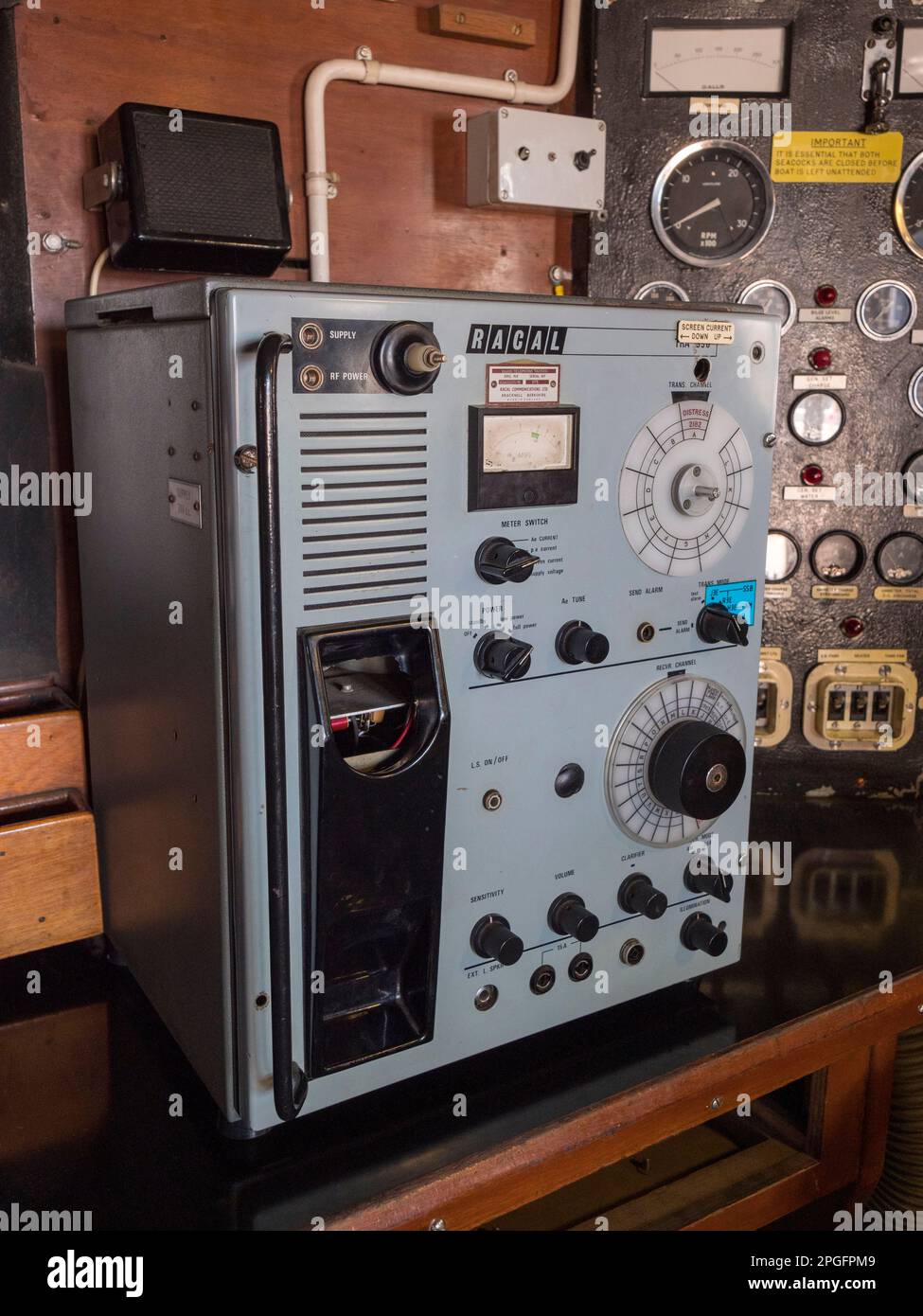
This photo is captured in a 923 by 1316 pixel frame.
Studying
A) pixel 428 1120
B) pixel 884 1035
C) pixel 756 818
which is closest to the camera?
pixel 428 1120

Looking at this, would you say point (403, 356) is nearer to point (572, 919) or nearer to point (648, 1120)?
point (572, 919)

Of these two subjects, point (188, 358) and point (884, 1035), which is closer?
point (188, 358)

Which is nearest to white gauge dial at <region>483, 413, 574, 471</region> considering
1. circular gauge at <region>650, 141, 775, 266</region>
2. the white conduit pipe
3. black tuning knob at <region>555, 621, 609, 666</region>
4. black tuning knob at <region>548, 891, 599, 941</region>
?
black tuning knob at <region>555, 621, 609, 666</region>

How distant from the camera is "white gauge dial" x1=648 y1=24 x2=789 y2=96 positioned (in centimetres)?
173

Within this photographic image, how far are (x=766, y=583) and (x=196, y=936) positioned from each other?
3.88 ft

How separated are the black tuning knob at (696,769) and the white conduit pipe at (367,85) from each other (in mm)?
903

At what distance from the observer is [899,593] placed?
1.88m

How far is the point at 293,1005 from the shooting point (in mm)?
1034

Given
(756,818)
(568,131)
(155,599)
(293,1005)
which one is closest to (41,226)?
(155,599)

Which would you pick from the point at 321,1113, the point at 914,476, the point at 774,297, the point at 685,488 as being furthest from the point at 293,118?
the point at 321,1113

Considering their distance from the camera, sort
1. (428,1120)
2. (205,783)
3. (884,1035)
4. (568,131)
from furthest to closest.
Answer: (568,131) → (884,1035) → (428,1120) → (205,783)

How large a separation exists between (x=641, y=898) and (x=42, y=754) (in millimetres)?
801

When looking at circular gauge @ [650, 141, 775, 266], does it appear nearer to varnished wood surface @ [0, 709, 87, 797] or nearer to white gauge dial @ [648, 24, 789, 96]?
white gauge dial @ [648, 24, 789, 96]

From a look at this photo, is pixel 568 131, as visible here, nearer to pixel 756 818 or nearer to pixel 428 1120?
pixel 756 818
